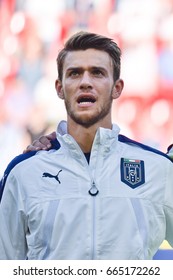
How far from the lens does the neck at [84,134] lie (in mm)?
1612

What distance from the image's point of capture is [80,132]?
5.30ft

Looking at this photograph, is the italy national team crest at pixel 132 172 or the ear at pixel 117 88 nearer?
the italy national team crest at pixel 132 172

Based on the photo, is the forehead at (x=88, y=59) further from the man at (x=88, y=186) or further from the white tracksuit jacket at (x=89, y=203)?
the white tracksuit jacket at (x=89, y=203)

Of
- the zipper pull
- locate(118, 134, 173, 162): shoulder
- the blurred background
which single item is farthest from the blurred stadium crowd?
the zipper pull

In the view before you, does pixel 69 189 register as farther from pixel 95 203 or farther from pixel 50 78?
pixel 50 78

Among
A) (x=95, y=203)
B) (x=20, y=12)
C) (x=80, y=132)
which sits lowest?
(x=95, y=203)

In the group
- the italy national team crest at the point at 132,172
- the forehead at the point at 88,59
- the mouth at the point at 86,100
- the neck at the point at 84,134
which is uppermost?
the forehead at the point at 88,59

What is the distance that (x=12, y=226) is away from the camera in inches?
61.7

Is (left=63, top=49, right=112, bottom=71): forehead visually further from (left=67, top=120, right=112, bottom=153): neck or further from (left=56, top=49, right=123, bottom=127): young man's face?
(left=67, top=120, right=112, bottom=153): neck

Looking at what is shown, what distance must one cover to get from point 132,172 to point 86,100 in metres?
0.18

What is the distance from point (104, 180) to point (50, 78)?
1471 millimetres

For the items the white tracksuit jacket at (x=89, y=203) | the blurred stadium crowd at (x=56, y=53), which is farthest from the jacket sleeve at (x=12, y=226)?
the blurred stadium crowd at (x=56, y=53)

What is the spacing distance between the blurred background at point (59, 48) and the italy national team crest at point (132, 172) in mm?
1218
